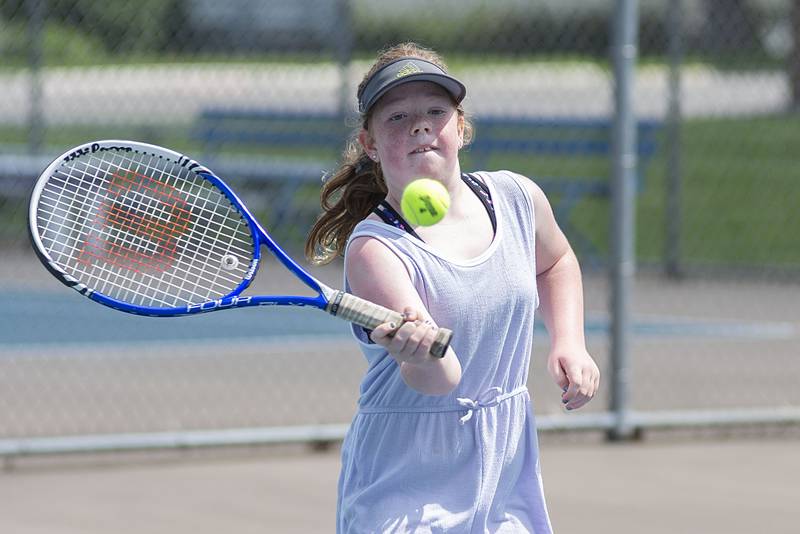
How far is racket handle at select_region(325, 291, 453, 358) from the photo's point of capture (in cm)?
278

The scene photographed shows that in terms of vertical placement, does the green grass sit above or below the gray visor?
above

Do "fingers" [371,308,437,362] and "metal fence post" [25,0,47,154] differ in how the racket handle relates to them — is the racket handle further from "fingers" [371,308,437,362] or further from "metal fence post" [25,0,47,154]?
"metal fence post" [25,0,47,154]

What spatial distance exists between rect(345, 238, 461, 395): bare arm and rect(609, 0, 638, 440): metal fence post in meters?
3.61

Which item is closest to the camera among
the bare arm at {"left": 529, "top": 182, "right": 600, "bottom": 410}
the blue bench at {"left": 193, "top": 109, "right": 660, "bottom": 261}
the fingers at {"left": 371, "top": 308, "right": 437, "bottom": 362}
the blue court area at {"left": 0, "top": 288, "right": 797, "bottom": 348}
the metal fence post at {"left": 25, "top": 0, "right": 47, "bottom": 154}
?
the fingers at {"left": 371, "top": 308, "right": 437, "bottom": 362}

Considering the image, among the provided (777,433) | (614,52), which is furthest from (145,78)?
(777,433)

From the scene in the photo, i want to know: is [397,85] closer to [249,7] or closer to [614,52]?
[614,52]

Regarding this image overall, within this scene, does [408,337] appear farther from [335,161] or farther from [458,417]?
[335,161]

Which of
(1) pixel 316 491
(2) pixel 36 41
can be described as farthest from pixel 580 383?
(2) pixel 36 41

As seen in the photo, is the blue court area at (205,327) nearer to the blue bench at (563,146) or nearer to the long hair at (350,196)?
the blue bench at (563,146)

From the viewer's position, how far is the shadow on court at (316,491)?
5.41m

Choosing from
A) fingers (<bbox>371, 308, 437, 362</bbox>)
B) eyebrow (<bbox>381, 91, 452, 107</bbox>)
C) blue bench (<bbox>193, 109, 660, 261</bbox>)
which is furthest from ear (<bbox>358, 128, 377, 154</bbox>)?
blue bench (<bbox>193, 109, 660, 261</bbox>)

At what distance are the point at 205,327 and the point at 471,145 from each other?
2879mm

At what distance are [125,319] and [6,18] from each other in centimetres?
237

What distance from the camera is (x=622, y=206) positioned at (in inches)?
256
